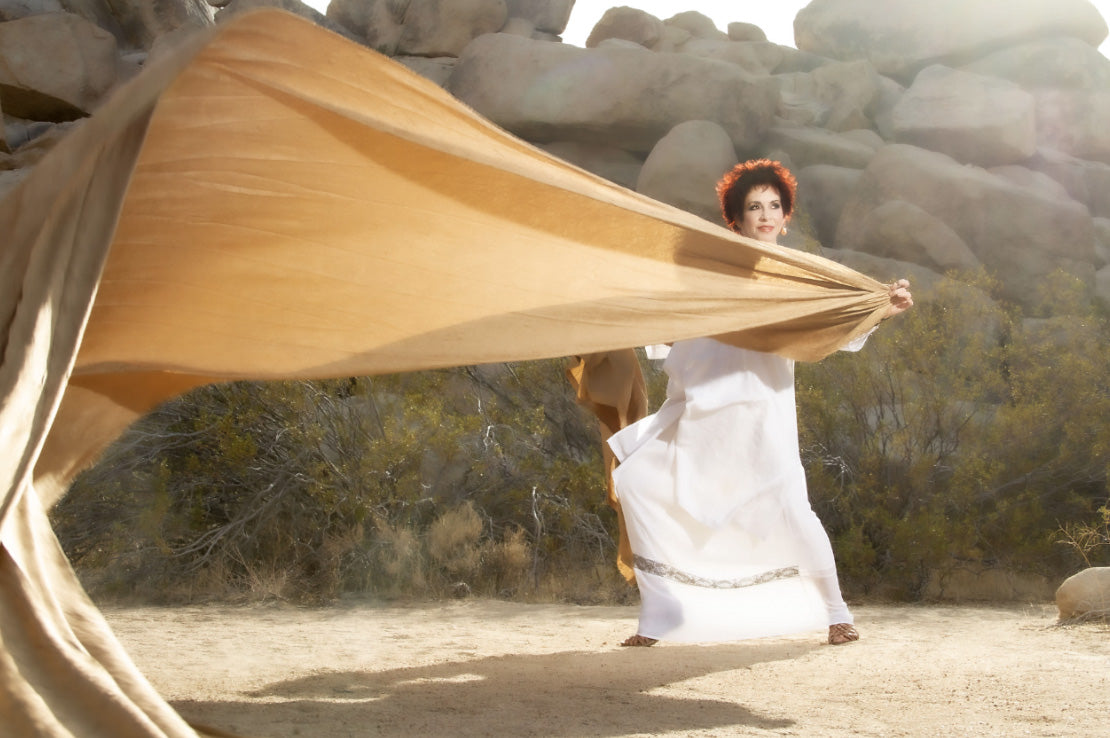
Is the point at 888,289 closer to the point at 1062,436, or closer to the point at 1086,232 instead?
the point at 1062,436

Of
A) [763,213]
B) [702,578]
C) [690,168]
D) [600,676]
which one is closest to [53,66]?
[690,168]

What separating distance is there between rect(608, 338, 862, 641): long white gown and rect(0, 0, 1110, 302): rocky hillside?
6040 millimetres

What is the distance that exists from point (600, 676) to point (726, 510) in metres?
0.80

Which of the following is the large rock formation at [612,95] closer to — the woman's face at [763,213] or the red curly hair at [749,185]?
the red curly hair at [749,185]

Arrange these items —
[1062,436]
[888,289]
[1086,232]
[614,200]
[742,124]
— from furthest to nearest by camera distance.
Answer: [742,124], [1086,232], [1062,436], [888,289], [614,200]

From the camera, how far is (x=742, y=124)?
48.5 ft

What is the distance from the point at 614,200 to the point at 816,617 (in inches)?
71.5

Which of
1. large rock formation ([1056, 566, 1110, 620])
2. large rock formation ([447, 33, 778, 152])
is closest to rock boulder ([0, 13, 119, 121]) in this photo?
large rock formation ([447, 33, 778, 152])

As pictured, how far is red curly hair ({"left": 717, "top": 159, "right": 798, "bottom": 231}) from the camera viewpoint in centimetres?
491

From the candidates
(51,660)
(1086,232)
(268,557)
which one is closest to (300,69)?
(51,660)

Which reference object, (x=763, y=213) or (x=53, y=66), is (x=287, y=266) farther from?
(x=53, y=66)

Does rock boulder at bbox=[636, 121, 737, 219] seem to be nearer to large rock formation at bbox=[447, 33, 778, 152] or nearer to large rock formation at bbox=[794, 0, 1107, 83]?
large rock formation at bbox=[447, 33, 778, 152]

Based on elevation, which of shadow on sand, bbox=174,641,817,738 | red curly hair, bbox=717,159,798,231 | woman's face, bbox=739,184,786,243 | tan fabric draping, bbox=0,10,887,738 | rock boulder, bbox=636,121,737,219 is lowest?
shadow on sand, bbox=174,641,817,738

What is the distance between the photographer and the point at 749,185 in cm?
492
